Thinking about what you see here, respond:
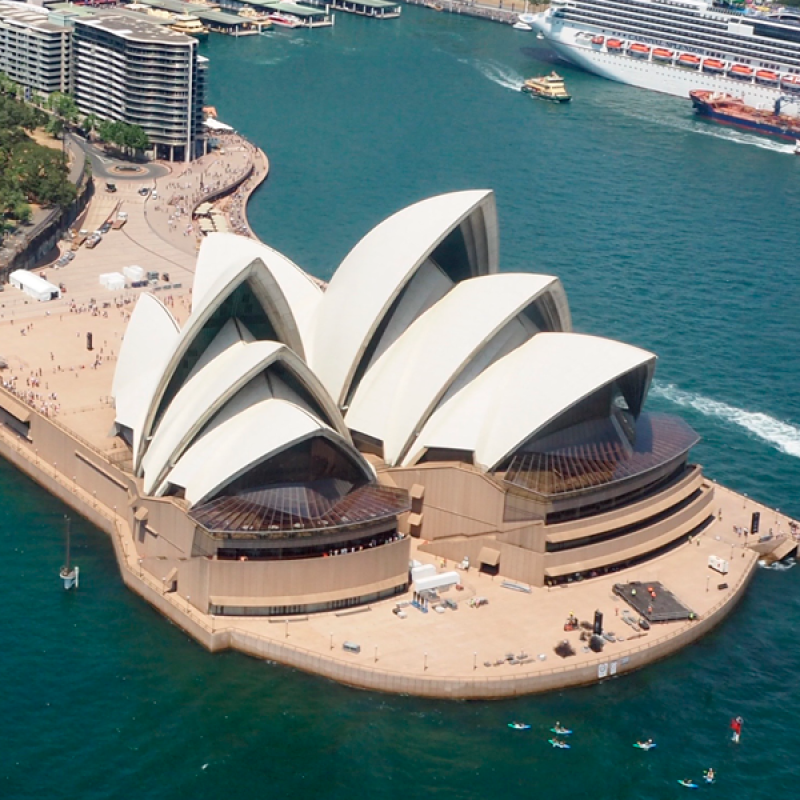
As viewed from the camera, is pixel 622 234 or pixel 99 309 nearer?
pixel 99 309

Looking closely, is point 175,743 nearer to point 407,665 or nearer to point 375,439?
point 407,665

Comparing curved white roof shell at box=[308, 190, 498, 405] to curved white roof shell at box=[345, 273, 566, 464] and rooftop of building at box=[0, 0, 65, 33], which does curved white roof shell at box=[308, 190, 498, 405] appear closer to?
curved white roof shell at box=[345, 273, 566, 464]

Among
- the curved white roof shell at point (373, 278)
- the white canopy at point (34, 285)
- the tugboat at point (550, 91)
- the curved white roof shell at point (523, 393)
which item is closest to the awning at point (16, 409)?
the curved white roof shell at point (373, 278)

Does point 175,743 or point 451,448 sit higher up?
point 451,448

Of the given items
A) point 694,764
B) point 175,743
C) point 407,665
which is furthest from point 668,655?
point 175,743

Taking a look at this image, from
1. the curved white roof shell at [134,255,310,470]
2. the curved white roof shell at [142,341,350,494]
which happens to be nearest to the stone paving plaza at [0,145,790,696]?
the curved white roof shell at [142,341,350,494]

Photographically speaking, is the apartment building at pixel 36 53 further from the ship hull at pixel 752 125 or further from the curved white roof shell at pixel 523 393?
the curved white roof shell at pixel 523 393
